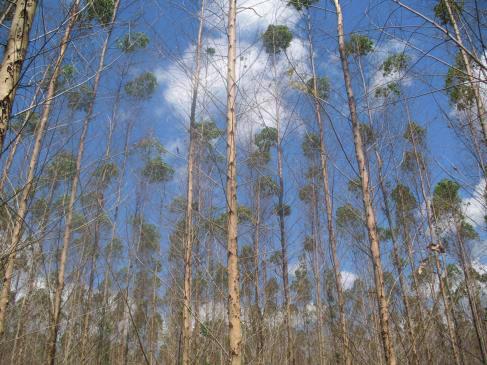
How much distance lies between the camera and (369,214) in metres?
3.68

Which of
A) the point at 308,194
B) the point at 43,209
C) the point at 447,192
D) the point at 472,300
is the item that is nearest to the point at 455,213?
the point at 447,192

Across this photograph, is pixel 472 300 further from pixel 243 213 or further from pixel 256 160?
pixel 256 160

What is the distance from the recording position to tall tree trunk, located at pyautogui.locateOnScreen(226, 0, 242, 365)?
9.26 feet

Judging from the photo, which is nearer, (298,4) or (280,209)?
(298,4)

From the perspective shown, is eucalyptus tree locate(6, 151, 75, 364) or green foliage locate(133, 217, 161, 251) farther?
green foliage locate(133, 217, 161, 251)

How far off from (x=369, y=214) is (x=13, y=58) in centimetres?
326

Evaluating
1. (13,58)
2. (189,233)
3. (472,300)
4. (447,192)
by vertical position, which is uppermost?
(447,192)

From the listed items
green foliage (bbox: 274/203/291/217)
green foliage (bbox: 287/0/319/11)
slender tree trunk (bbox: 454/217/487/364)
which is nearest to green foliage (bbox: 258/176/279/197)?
green foliage (bbox: 274/203/291/217)

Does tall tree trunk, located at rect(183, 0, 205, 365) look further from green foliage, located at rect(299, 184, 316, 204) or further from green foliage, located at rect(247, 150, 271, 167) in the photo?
green foliage, located at rect(299, 184, 316, 204)

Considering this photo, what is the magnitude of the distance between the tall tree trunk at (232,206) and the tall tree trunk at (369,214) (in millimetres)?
1224

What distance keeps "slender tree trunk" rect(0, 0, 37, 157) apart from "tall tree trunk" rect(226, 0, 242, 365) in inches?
75.9

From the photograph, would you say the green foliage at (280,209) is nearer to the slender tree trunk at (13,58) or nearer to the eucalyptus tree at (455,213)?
the eucalyptus tree at (455,213)

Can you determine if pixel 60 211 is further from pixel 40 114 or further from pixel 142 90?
pixel 142 90

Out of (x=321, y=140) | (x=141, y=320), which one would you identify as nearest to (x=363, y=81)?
(x=321, y=140)
